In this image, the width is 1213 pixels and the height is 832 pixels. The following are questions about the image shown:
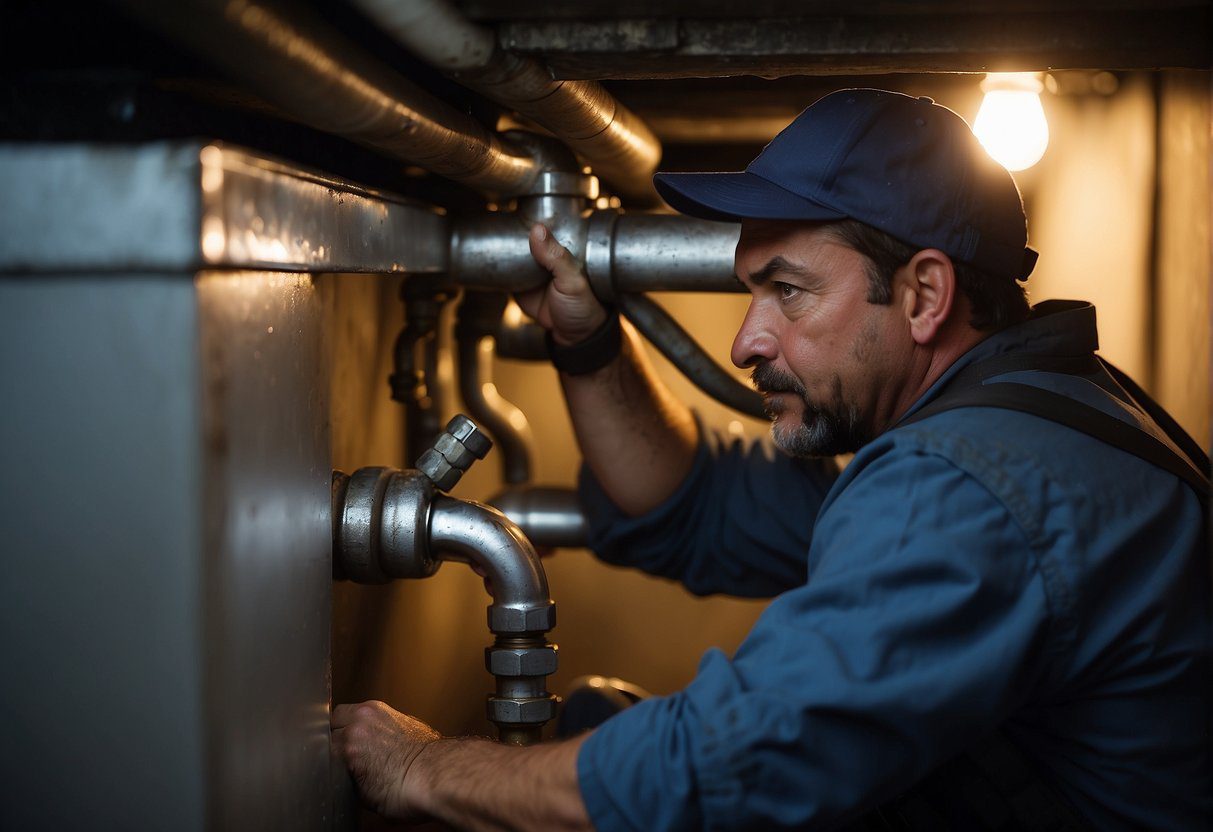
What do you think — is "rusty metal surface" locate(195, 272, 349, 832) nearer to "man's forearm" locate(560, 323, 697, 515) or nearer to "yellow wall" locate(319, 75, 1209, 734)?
"yellow wall" locate(319, 75, 1209, 734)

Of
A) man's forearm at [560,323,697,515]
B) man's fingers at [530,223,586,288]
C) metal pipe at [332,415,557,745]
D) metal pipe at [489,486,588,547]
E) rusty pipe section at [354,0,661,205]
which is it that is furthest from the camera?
metal pipe at [489,486,588,547]

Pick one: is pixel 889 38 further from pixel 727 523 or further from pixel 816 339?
pixel 727 523

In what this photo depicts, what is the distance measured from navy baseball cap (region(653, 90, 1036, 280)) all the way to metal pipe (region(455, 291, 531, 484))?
1.58ft

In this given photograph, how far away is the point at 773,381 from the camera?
1088 millimetres

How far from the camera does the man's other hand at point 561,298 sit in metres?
1.18

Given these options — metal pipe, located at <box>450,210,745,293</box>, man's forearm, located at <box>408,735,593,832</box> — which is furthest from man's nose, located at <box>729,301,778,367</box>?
man's forearm, located at <box>408,735,593,832</box>

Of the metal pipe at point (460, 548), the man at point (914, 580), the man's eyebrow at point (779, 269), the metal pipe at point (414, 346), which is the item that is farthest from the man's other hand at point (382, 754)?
the man's eyebrow at point (779, 269)

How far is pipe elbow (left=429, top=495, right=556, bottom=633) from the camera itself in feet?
3.25

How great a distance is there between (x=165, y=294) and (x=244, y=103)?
0.34 metres

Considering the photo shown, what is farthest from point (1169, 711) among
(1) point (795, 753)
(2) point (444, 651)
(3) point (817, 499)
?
(2) point (444, 651)

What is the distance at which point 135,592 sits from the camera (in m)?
0.64

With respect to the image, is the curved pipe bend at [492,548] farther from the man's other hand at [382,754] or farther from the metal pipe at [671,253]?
the metal pipe at [671,253]

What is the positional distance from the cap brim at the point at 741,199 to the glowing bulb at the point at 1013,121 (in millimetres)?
482

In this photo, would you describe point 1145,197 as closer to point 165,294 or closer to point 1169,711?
point 1169,711
